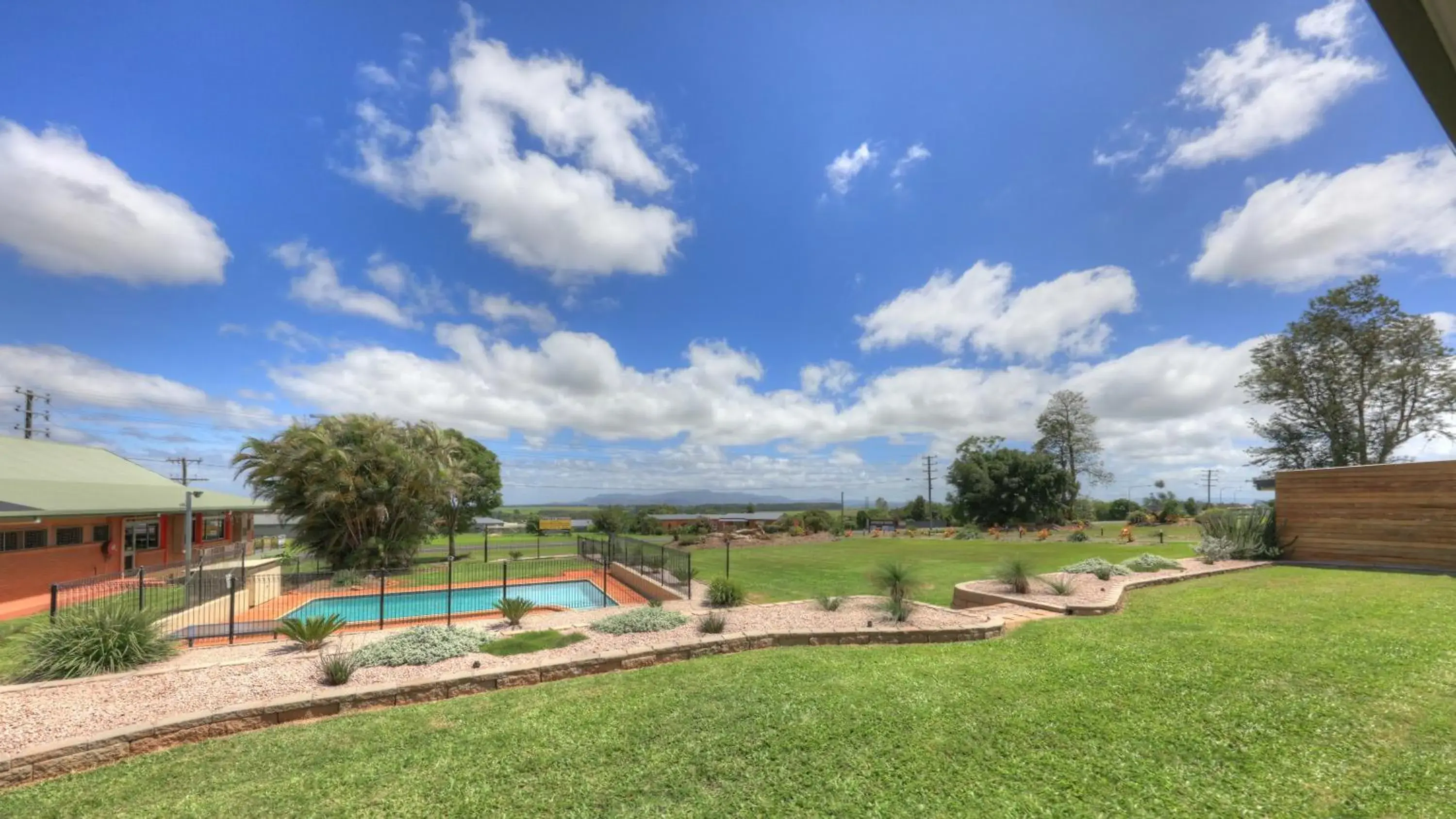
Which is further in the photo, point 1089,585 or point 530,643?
point 1089,585

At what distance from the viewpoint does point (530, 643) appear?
8.48 metres

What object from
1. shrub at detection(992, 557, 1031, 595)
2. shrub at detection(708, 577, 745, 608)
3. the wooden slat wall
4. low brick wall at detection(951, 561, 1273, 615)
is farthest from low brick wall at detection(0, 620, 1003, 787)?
the wooden slat wall


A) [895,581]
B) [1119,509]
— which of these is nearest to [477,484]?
[895,581]

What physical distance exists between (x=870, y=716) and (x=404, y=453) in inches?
827

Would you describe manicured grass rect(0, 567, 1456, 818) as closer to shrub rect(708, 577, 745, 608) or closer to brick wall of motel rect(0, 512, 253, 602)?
shrub rect(708, 577, 745, 608)

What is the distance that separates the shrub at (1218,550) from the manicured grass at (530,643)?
54.0 feet

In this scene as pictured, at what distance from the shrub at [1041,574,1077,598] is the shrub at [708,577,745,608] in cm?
606

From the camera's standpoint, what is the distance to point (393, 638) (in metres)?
8.43

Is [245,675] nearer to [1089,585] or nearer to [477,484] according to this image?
[1089,585]

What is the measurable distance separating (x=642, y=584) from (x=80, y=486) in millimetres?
20423

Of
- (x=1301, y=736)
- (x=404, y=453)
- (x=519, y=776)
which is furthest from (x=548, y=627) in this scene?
(x=404, y=453)

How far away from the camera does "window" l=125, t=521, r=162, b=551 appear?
2006 cm

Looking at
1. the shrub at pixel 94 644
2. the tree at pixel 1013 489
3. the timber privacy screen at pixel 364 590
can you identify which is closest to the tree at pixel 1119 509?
the tree at pixel 1013 489

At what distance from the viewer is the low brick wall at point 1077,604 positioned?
31.2ft
